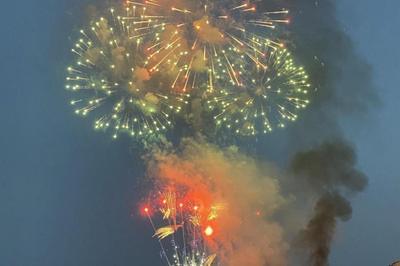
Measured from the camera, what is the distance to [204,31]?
15.8m

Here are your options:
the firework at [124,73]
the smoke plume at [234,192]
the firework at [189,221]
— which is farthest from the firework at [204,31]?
the firework at [189,221]

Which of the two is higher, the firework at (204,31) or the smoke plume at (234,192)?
the firework at (204,31)

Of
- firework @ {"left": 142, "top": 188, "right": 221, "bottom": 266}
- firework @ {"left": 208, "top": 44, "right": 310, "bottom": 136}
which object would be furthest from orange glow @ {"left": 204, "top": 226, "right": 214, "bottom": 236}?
firework @ {"left": 208, "top": 44, "right": 310, "bottom": 136}

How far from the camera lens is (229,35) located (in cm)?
1584

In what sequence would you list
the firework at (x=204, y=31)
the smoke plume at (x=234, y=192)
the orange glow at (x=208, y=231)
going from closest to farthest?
the firework at (x=204, y=31), the smoke plume at (x=234, y=192), the orange glow at (x=208, y=231)

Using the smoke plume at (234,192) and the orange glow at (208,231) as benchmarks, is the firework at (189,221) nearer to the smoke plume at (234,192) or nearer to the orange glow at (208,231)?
the orange glow at (208,231)

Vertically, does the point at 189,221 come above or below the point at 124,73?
below

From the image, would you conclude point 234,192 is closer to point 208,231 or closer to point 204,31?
point 208,231

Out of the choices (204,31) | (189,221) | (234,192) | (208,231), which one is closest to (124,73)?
(204,31)

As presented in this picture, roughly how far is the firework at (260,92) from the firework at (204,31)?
0.35m

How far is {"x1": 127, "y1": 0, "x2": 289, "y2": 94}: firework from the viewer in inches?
611

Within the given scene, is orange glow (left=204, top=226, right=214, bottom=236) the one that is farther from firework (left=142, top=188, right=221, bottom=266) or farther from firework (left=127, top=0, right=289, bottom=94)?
firework (left=127, top=0, right=289, bottom=94)

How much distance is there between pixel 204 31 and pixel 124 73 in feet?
10.0

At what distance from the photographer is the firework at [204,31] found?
15531mm
